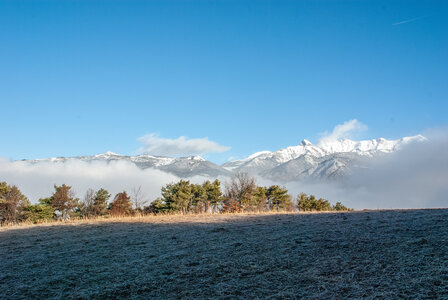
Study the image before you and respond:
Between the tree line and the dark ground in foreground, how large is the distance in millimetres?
33944

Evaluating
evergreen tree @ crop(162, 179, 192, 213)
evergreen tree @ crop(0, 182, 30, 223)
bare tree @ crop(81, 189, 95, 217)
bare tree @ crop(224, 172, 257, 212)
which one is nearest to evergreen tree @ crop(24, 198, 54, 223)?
evergreen tree @ crop(0, 182, 30, 223)

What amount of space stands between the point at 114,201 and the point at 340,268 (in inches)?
2863

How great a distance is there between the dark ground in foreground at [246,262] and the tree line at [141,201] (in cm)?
3394

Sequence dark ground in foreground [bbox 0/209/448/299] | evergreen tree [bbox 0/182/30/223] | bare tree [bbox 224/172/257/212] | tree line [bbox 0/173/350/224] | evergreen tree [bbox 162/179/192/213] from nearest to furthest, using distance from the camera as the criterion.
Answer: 1. dark ground in foreground [bbox 0/209/448/299]
2. evergreen tree [bbox 0/182/30/223]
3. tree line [bbox 0/173/350/224]
4. bare tree [bbox 224/172/257/212]
5. evergreen tree [bbox 162/179/192/213]

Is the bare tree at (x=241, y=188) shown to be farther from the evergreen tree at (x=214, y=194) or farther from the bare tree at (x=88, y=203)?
the bare tree at (x=88, y=203)

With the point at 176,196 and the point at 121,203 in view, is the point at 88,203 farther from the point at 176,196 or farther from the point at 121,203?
the point at 176,196

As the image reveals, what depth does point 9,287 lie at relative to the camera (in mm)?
7883

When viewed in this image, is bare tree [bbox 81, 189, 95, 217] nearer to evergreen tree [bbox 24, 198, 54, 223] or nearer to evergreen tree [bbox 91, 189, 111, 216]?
evergreen tree [bbox 91, 189, 111, 216]

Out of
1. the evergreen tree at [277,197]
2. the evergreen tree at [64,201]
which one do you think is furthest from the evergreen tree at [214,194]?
the evergreen tree at [64,201]

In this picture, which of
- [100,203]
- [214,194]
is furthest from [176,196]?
[100,203]

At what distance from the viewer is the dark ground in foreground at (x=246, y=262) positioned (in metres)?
6.29

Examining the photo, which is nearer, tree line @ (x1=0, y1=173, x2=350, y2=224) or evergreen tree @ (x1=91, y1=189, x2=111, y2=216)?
tree line @ (x1=0, y1=173, x2=350, y2=224)

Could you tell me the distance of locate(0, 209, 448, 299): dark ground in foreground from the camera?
6.29m

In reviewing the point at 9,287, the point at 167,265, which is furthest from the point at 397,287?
the point at 9,287
